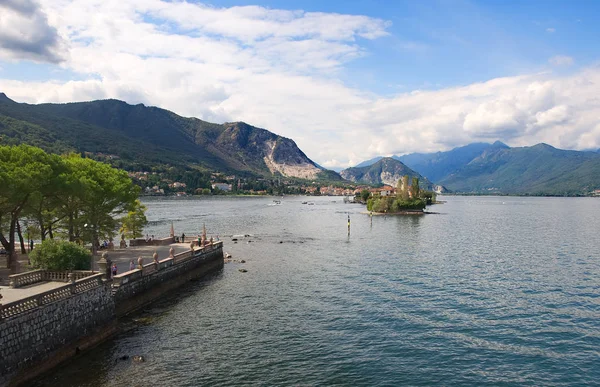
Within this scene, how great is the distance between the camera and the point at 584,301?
41.1 meters

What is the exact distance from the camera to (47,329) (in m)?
24.4

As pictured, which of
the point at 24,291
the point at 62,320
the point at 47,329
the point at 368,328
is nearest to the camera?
the point at 47,329

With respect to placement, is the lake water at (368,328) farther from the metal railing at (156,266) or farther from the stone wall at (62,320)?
the metal railing at (156,266)

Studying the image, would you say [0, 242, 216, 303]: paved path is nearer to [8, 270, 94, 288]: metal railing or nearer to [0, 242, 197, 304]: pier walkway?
[0, 242, 197, 304]: pier walkway

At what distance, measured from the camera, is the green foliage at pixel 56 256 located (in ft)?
104

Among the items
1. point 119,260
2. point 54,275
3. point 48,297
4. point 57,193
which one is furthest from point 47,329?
point 119,260

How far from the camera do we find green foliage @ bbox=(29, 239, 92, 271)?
31.6 meters

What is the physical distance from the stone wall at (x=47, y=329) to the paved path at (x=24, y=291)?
274cm

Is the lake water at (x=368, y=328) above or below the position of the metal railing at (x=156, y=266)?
below

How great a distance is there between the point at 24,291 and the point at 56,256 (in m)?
4.15

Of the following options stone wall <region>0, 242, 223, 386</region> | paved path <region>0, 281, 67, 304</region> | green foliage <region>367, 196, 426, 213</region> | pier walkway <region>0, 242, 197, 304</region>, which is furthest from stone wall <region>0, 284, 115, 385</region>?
green foliage <region>367, 196, 426, 213</region>

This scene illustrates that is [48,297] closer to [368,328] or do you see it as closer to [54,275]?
[54,275]

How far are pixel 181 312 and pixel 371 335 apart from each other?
55.4 feet

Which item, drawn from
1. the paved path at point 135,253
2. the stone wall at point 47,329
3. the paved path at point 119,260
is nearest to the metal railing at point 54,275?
the paved path at point 119,260
